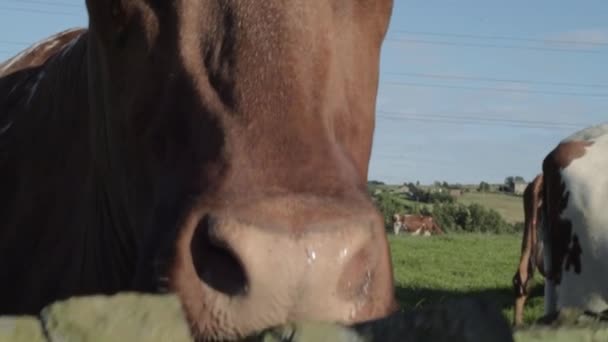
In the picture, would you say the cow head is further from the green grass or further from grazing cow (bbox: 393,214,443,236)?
the green grass

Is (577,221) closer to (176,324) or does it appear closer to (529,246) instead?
(529,246)

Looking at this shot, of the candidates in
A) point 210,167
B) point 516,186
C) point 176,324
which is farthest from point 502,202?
point 176,324

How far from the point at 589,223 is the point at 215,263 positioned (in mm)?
7698

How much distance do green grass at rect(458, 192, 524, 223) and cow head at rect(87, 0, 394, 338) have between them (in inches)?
2027

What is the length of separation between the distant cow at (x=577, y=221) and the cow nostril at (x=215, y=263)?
23.8ft

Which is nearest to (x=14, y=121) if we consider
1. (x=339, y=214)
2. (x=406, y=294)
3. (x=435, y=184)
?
(x=339, y=214)

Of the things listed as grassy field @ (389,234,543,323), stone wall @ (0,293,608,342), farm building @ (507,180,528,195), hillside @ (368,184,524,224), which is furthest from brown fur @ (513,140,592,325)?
farm building @ (507,180,528,195)

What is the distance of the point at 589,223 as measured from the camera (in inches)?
358

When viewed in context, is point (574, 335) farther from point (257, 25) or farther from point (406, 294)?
point (406, 294)

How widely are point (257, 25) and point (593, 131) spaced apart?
26.2ft

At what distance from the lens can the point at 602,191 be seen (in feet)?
29.8

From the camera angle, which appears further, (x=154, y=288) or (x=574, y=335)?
(x=154, y=288)

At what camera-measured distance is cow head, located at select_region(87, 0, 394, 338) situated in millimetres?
1813

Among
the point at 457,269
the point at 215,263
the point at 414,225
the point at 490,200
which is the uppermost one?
the point at 215,263
